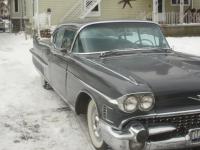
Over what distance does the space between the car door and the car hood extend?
962mm

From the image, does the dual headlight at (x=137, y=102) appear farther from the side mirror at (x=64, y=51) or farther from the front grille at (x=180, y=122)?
the side mirror at (x=64, y=51)

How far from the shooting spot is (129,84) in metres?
4.61

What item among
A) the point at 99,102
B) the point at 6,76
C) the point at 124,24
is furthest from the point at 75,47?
the point at 6,76

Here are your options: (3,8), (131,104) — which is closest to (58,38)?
(131,104)

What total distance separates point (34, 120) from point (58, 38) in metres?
1.68

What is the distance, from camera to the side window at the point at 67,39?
6.75 metres

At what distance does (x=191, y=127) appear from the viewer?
470 cm

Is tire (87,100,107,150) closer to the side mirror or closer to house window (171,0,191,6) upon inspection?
the side mirror

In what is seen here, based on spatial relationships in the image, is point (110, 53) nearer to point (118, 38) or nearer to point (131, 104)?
point (118, 38)

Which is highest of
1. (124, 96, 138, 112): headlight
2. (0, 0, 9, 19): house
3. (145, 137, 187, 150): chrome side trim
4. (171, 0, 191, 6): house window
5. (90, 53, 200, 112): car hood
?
(0, 0, 9, 19): house

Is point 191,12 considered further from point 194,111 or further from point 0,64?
point 194,111

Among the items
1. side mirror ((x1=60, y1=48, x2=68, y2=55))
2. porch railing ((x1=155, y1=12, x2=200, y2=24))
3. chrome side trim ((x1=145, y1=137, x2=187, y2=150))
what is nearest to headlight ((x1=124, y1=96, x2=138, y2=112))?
chrome side trim ((x1=145, y1=137, x2=187, y2=150))

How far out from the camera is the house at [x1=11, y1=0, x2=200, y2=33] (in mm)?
23880

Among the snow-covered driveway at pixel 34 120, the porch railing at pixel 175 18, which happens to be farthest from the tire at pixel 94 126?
the porch railing at pixel 175 18
